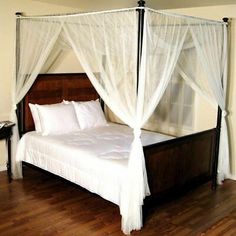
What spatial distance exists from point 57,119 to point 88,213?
56.0 inches

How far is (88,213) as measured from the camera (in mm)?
3523

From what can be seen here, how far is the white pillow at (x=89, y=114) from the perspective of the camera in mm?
4707

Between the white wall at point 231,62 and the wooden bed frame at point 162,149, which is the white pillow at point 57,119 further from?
the white wall at point 231,62

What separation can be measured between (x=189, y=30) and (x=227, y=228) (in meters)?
2.00

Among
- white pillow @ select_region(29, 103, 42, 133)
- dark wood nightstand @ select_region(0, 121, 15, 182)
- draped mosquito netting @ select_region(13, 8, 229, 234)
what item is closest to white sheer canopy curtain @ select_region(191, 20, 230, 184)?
draped mosquito netting @ select_region(13, 8, 229, 234)

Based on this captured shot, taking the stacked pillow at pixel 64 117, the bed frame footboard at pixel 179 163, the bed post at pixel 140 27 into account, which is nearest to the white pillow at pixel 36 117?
the stacked pillow at pixel 64 117

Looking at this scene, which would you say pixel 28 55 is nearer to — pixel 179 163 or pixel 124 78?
pixel 124 78

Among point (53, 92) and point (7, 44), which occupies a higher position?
point (7, 44)

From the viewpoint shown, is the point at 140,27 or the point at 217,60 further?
the point at 217,60

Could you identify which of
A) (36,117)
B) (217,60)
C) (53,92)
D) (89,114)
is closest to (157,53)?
(217,60)

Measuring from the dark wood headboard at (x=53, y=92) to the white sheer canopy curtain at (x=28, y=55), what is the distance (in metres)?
0.20

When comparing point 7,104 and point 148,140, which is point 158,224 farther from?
point 7,104

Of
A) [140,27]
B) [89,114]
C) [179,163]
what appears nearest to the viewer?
[140,27]

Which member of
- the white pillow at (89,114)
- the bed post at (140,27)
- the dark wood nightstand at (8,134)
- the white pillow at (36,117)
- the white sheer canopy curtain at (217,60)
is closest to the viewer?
the bed post at (140,27)
